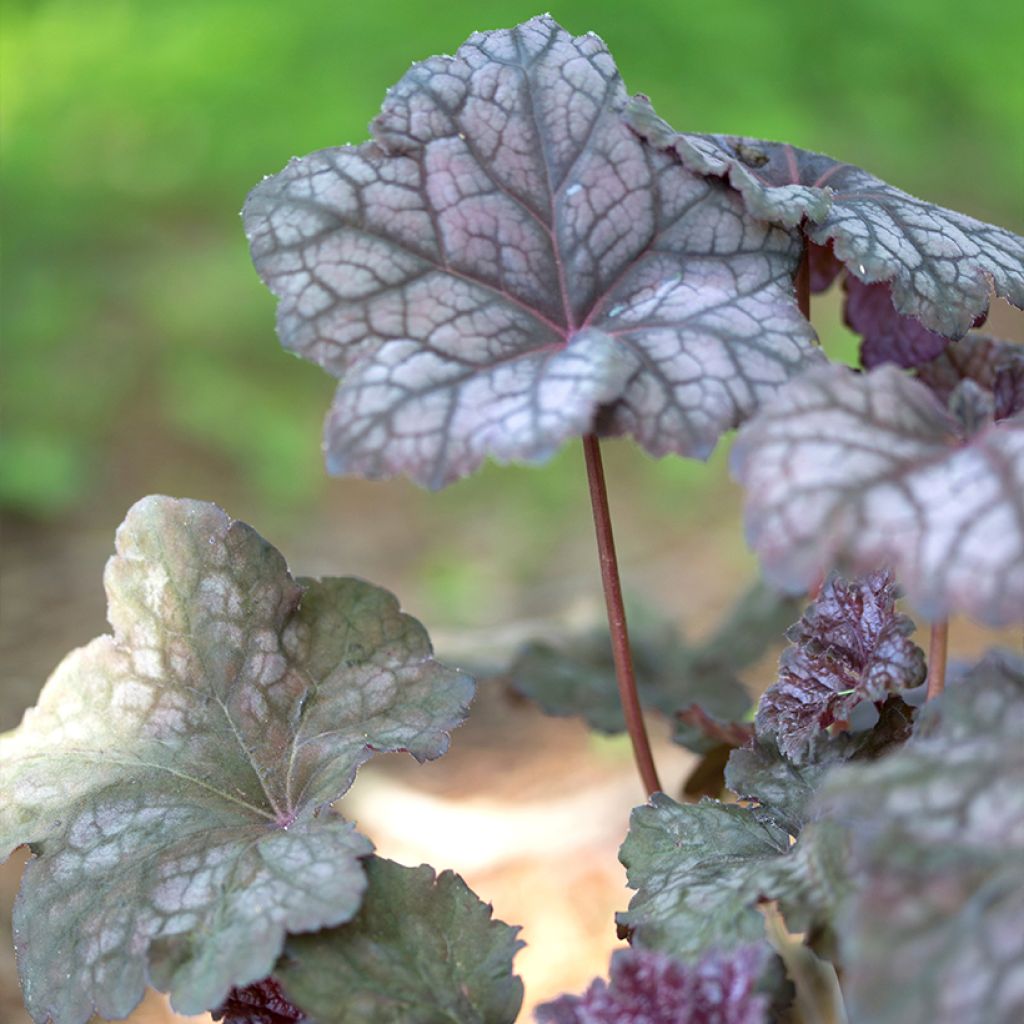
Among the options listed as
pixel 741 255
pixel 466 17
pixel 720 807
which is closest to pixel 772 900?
pixel 720 807

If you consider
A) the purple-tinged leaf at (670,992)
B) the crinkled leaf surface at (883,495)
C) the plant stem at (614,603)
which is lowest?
the purple-tinged leaf at (670,992)

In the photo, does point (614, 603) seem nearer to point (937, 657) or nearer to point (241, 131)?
point (937, 657)

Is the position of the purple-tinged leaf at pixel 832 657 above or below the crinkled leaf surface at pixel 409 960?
above

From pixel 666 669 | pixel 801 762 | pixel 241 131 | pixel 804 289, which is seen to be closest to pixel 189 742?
pixel 801 762

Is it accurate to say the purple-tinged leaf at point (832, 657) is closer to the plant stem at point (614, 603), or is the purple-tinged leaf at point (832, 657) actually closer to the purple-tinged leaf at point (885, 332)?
the plant stem at point (614, 603)

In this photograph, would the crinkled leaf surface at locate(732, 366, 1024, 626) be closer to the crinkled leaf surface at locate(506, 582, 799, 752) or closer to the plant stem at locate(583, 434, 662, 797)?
the plant stem at locate(583, 434, 662, 797)

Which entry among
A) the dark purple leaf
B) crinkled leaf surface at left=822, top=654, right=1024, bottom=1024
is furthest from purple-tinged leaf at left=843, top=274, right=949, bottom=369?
the dark purple leaf

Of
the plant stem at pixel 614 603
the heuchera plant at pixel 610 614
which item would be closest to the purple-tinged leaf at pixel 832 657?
the heuchera plant at pixel 610 614
